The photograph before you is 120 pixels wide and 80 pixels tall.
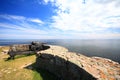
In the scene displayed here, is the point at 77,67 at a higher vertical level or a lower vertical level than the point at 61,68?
higher

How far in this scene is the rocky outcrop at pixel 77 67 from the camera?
6756 mm

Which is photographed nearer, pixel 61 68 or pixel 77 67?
pixel 77 67

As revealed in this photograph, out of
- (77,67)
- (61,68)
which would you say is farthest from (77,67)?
(61,68)

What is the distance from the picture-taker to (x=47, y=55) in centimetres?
1159

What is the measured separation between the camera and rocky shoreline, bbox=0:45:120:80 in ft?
22.1

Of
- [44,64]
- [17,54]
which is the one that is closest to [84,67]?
[44,64]

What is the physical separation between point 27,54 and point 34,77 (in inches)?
427

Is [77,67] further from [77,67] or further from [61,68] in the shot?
[61,68]

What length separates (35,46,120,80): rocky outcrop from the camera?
676cm

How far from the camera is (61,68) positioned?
9.60 meters

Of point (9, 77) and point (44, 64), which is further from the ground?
point (44, 64)

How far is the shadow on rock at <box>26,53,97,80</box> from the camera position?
7312 mm

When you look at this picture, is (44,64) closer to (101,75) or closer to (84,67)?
(84,67)

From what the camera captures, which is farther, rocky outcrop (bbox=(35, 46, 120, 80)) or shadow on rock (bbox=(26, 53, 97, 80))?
shadow on rock (bbox=(26, 53, 97, 80))
